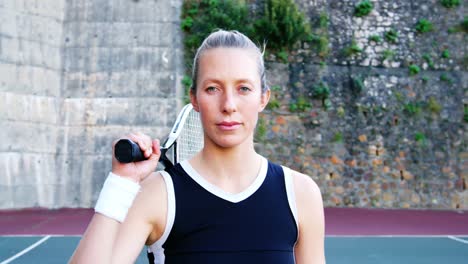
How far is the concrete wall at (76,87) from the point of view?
9938mm

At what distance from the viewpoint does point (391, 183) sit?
1087 centimetres

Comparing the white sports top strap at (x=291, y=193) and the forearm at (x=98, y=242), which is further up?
the white sports top strap at (x=291, y=193)

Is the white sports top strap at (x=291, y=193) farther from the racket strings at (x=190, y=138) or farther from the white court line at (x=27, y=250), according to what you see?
the white court line at (x=27, y=250)

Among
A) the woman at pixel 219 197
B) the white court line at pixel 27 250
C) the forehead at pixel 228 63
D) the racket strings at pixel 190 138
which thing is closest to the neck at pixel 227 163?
the woman at pixel 219 197

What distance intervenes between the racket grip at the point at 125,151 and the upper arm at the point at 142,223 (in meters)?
0.14

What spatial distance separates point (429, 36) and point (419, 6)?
0.81 metres

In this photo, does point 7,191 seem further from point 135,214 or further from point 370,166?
point 135,214

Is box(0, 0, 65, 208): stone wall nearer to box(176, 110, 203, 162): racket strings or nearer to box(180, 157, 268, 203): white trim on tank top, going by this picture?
box(176, 110, 203, 162): racket strings

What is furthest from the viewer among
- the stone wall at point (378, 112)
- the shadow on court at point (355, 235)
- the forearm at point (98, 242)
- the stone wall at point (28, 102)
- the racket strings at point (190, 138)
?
the stone wall at point (378, 112)

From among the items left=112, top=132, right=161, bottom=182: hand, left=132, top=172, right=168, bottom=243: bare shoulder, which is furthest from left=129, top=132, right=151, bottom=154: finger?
left=132, top=172, right=168, bottom=243: bare shoulder

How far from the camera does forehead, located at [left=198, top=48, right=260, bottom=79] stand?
1335 millimetres

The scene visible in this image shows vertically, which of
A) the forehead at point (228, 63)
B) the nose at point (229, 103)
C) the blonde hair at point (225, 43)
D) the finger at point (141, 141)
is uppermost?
the blonde hair at point (225, 43)

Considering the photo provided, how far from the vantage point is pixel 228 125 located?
4.42ft

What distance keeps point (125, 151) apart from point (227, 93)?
0.34 metres
